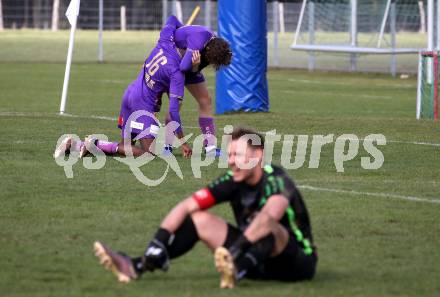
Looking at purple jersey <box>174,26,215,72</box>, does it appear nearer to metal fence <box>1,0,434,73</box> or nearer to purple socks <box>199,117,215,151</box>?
purple socks <box>199,117,215,151</box>

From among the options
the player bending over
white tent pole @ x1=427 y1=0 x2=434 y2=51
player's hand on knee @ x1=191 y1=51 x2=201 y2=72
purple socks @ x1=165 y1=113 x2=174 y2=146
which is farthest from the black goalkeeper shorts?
white tent pole @ x1=427 y1=0 x2=434 y2=51

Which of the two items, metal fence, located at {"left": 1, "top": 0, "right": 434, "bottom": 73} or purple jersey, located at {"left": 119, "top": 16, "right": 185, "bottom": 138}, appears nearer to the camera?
purple jersey, located at {"left": 119, "top": 16, "right": 185, "bottom": 138}

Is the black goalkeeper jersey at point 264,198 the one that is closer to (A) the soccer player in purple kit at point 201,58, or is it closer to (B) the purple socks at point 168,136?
(A) the soccer player in purple kit at point 201,58

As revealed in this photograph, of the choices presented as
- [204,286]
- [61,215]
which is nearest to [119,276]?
[204,286]

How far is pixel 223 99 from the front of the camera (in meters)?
20.1

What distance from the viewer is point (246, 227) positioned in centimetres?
704

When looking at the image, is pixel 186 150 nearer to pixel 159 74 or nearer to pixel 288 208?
pixel 159 74

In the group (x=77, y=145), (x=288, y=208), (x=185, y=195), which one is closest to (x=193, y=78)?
(x=77, y=145)

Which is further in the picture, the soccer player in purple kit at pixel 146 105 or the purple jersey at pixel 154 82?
the purple jersey at pixel 154 82

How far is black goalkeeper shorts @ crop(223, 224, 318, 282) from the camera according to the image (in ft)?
22.8

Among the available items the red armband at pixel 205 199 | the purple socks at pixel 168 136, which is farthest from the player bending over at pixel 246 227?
the purple socks at pixel 168 136

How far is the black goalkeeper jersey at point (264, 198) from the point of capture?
6.94 m

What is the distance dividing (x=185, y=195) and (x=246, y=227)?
3.65 m

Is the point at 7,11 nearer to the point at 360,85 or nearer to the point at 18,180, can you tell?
the point at 360,85
